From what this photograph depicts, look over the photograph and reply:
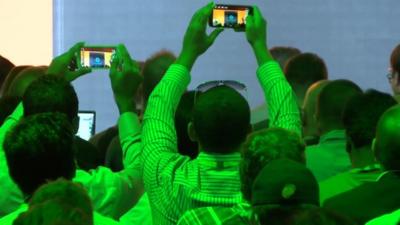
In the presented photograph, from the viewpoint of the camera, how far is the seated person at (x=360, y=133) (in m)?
3.01

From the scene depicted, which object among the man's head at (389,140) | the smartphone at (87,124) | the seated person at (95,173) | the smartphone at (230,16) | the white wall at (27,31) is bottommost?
the smartphone at (87,124)

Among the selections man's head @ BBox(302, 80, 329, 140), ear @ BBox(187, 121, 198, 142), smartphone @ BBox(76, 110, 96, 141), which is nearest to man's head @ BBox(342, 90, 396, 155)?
ear @ BBox(187, 121, 198, 142)

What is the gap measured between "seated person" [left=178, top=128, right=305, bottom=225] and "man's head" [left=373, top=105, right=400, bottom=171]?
37 centimetres

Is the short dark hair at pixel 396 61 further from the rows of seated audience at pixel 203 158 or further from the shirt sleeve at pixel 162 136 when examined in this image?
the shirt sleeve at pixel 162 136

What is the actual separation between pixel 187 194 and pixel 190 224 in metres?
0.32

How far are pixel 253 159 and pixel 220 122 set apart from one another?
0.35m

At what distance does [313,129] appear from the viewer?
402 cm

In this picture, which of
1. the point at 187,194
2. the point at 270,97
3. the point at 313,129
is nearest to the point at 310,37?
the point at 313,129

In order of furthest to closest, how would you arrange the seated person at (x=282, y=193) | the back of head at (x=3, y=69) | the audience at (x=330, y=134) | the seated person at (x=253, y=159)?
the back of head at (x=3, y=69)
the audience at (x=330, y=134)
the seated person at (x=253, y=159)
the seated person at (x=282, y=193)

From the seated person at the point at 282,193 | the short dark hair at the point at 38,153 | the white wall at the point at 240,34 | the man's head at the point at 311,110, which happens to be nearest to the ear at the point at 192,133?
the short dark hair at the point at 38,153


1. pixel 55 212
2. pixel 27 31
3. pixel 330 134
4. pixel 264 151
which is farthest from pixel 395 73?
pixel 27 31

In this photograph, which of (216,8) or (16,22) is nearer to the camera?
(216,8)

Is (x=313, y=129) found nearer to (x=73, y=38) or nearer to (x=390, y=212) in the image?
(x=390, y=212)

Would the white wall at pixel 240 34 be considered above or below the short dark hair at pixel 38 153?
below
